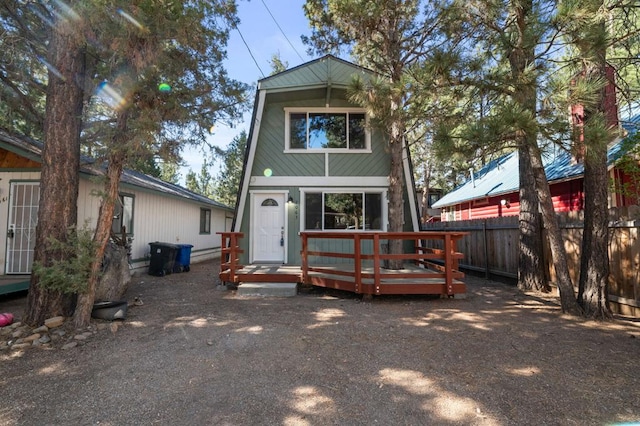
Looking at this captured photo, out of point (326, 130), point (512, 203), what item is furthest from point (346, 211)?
point (512, 203)

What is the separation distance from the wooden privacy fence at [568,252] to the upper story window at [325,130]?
4.12 m

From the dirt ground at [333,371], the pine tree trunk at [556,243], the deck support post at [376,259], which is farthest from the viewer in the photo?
the deck support post at [376,259]

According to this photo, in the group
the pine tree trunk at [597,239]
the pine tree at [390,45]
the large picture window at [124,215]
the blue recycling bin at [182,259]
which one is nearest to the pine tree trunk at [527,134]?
the pine tree trunk at [597,239]

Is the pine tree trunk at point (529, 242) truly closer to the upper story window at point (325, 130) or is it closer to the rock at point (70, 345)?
Answer: the upper story window at point (325, 130)

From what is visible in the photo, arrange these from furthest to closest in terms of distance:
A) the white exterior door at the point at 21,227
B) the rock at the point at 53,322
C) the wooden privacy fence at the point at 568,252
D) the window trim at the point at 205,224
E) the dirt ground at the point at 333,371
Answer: the window trim at the point at 205,224, the white exterior door at the point at 21,227, the wooden privacy fence at the point at 568,252, the rock at the point at 53,322, the dirt ground at the point at 333,371

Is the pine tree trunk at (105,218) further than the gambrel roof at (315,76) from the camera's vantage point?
No

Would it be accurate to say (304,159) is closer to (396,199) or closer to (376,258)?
(396,199)

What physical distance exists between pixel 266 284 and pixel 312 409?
165 inches

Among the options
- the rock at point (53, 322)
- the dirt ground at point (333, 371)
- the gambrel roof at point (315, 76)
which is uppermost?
the gambrel roof at point (315, 76)

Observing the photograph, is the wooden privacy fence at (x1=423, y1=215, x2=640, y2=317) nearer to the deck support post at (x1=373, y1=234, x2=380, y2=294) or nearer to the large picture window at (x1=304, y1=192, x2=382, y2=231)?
the large picture window at (x1=304, y1=192, x2=382, y2=231)

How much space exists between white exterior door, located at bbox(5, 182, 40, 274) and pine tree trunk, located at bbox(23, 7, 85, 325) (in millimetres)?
3299

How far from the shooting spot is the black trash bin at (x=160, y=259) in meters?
9.22

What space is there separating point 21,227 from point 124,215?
2.13 metres

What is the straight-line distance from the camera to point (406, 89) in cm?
506
